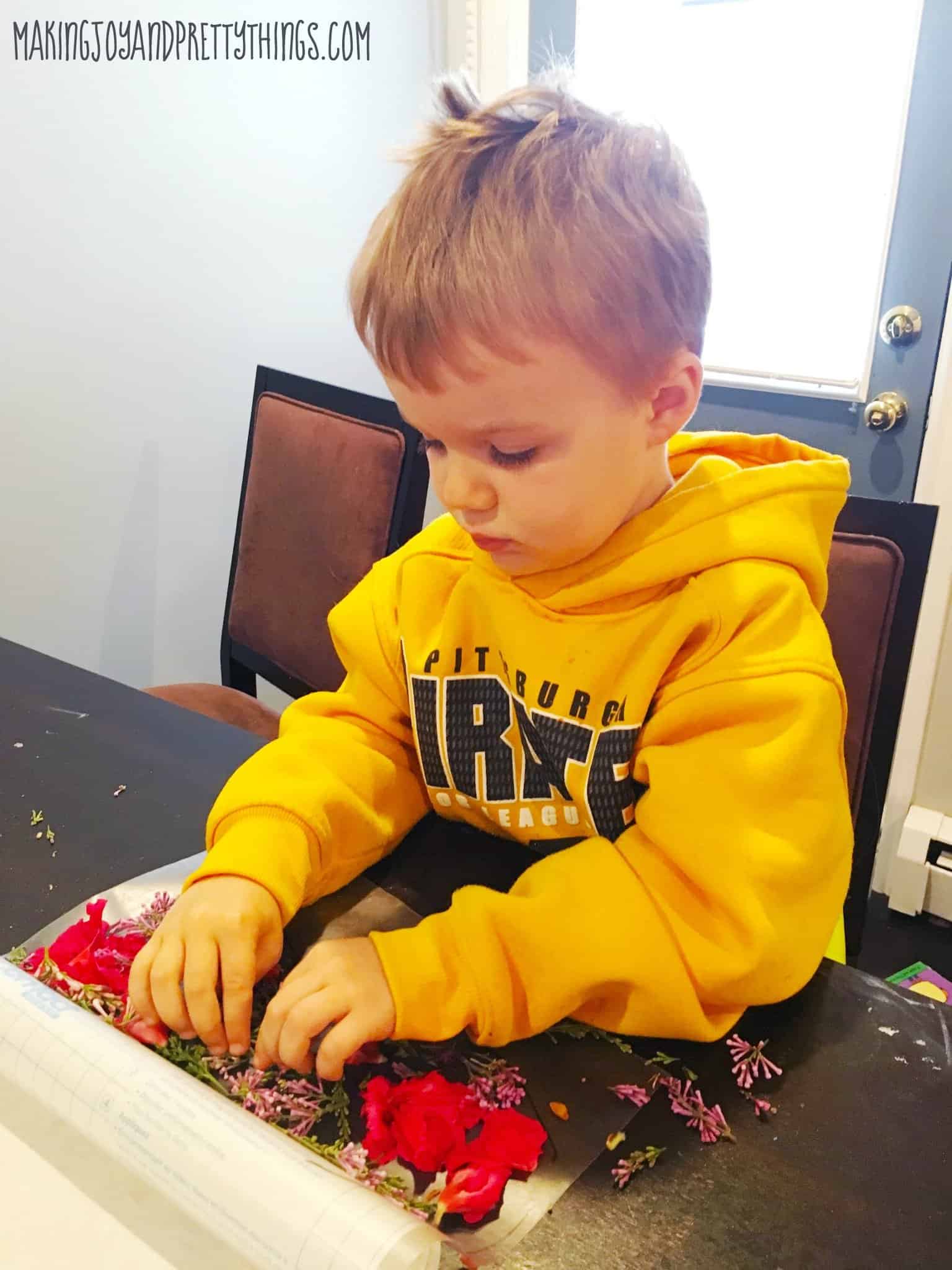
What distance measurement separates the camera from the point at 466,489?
587mm

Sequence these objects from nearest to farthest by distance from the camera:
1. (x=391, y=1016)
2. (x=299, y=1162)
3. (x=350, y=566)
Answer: (x=299, y=1162) < (x=391, y=1016) < (x=350, y=566)

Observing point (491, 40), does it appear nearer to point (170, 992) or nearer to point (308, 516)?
point (308, 516)

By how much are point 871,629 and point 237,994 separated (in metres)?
0.61

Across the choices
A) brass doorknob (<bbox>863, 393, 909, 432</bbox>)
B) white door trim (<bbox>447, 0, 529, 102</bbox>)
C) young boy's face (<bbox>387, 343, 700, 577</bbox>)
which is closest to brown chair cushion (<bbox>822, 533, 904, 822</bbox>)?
young boy's face (<bbox>387, 343, 700, 577</bbox>)

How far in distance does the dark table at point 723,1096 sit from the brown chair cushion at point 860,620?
29 centimetres

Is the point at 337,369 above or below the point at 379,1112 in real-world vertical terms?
above

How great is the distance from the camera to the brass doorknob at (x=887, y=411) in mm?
1683

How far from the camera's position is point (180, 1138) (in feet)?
1.56

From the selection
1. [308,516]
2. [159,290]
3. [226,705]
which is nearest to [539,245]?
[308,516]

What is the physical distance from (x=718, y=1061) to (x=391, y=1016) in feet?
0.63

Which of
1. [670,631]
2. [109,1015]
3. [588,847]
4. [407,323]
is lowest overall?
[109,1015]

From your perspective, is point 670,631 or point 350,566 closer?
point 670,631

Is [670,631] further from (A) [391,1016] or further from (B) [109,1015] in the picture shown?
(B) [109,1015]

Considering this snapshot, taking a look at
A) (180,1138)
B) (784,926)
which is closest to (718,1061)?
(784,926)
